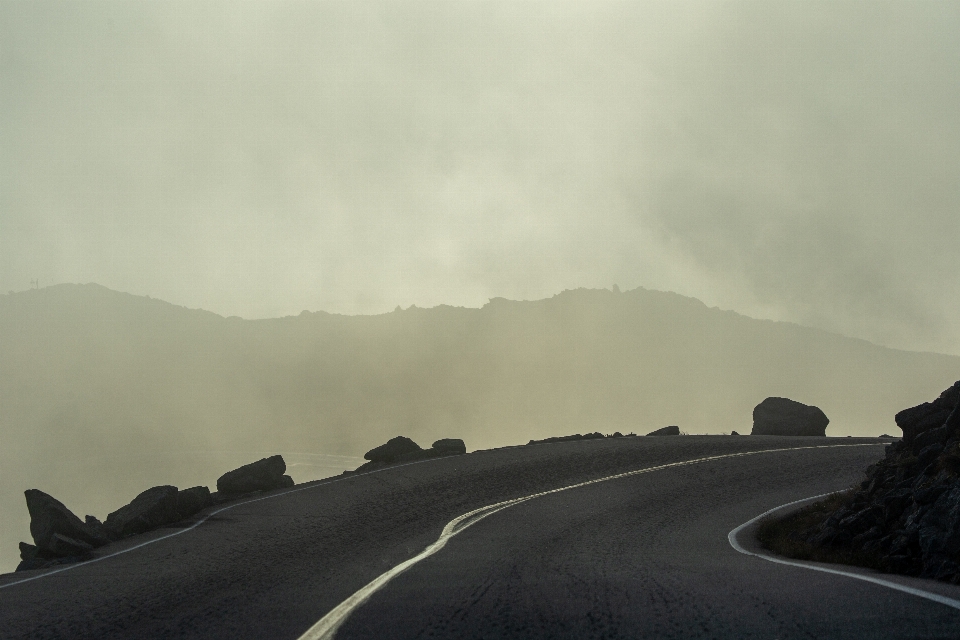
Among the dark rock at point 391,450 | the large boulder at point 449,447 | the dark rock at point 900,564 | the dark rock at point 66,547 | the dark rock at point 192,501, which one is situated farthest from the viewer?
the large boulder at point 449,447

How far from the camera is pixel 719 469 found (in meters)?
21.4

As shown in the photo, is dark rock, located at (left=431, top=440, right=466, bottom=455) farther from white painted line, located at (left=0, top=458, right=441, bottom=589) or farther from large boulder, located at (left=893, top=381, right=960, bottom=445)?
large boulder, located at (left=893, top=381, right=960, bottom=445)

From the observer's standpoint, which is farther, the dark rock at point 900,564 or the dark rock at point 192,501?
the dark rock at point 192,501

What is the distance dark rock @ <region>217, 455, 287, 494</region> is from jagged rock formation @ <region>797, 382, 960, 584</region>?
1363 centimetres

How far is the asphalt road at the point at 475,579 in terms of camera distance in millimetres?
5668

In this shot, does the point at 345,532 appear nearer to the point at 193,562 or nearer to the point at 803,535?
the point at 193,562

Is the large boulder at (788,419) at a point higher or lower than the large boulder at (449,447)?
lower

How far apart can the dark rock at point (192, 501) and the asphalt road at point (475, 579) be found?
1.05 meters

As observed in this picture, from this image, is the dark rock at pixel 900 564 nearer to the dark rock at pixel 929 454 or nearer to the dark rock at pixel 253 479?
the dark rock at pixel 929 454

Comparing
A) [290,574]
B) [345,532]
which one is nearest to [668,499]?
[345,532]

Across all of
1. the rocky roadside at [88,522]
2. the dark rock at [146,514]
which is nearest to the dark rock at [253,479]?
the rocky roadside at [88,522]

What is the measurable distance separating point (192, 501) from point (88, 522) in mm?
2140

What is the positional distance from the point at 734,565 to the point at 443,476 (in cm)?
1202

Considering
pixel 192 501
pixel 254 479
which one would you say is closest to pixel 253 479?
pixel 254 479
